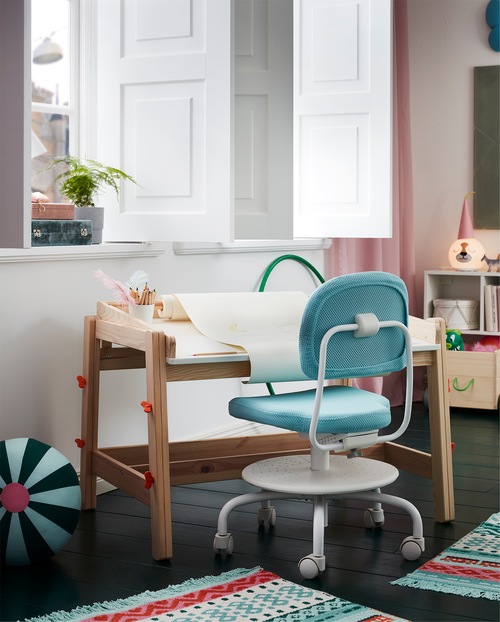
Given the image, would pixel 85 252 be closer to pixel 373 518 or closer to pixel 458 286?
pixel 373 518

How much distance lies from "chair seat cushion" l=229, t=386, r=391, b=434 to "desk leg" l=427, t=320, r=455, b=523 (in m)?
0.24

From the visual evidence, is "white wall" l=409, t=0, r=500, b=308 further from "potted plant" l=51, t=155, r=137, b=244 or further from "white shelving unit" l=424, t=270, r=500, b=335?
"potted plant" l=51, t=155, r=137, b=244

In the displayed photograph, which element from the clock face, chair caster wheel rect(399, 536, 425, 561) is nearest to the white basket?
the clock face

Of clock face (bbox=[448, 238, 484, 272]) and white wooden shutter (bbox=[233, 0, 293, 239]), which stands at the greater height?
white wooden shutter (bbox=[233, 0, 293, 239])

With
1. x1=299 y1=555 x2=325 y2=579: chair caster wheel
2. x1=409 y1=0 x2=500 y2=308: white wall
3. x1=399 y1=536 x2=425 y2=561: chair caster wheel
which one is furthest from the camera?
x1=409 y1=0 x2=500 y2=308: white wall

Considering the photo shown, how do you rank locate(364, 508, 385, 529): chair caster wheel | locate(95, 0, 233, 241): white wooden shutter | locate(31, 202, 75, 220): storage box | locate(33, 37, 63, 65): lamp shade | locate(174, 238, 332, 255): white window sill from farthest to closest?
locate(174, 238, 332, 255): white window sill → locate(33, 37, 63, 65): lamp shade → locate(95, 0, 233, 241): white wooden shutter → locate(31, 202, 75, 220): storage box → locate(364, 508, 385, 529): chair caster wheel

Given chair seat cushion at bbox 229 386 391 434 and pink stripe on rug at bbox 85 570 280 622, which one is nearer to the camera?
pink stripe on rug at bbox 85 570 280 622

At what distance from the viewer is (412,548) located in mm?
2342

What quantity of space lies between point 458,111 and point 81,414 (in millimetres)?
2838

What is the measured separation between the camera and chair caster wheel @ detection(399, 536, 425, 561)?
7.67 feet

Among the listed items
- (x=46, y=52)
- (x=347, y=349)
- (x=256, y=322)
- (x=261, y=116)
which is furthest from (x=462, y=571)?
(x=46, y=52)

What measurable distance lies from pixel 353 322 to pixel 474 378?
235 centimetres

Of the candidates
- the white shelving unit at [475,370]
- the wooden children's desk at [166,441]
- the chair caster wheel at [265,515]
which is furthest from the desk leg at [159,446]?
the white shelving unit at [475,370]

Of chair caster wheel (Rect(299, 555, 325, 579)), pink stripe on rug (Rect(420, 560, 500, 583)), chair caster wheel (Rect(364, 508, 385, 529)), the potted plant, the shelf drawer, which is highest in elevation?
the potted plant
